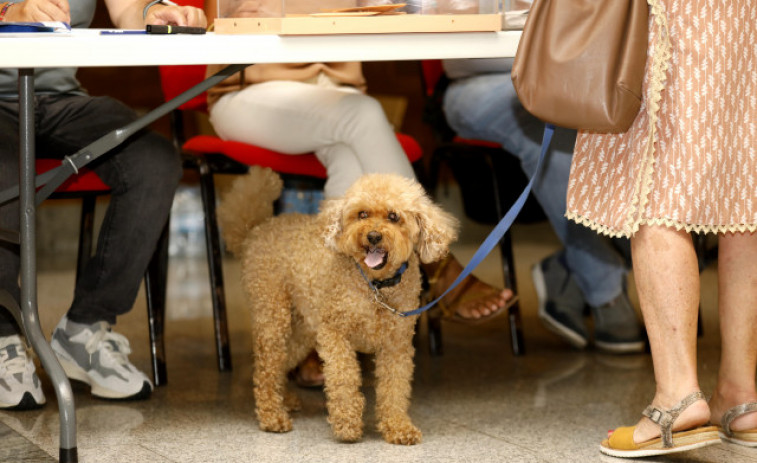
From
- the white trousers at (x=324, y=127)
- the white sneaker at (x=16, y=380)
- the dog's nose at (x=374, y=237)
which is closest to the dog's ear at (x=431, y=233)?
the dog's nose at (x=374, y=237)

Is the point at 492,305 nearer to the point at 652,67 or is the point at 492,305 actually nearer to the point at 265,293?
the point at 265,293

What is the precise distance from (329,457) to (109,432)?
1.67ft

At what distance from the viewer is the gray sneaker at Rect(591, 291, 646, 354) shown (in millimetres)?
2861

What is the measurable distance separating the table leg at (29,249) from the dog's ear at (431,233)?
752mm

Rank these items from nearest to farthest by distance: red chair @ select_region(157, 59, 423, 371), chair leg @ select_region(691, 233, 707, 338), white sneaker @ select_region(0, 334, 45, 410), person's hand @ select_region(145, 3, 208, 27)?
person's hand @ select_region(145, 3, 208, 27)
white sneaker @ select_region(0, 334, 45, 410)
red chair @ select_region(157, 59, 423, 371)
chair leg @ select_region(691, 233, 707, 338)

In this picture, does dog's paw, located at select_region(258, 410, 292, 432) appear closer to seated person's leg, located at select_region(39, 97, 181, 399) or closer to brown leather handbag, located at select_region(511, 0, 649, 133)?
seated person's leg, located at select_region(39, 97, 181, 399)

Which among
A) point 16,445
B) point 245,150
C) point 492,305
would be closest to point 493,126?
point 492,305

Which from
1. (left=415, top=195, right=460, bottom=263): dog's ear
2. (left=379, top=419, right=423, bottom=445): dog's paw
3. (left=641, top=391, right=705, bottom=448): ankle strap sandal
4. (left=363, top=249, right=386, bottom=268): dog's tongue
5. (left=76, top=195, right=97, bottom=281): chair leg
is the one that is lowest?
(left=379, top=419, right=423, bottom=445): dog's paw

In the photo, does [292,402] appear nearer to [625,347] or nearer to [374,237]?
[374,237]

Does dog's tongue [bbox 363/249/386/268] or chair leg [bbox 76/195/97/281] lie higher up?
dog's tongue [bbox 363/249/386/268]

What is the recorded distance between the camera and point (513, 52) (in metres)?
1.91

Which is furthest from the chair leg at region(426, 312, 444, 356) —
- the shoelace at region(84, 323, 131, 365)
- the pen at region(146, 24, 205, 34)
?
the pen at region(146, 24, 205, 34)

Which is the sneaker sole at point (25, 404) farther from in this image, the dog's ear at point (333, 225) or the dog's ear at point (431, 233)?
the dog's ear at point (431, 233)

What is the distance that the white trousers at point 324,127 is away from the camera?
7.61 feet
